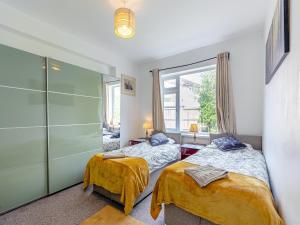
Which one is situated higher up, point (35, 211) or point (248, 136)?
point (248, 136)

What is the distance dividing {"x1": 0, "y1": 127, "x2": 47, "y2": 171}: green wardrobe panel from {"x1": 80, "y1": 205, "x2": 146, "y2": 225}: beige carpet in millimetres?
1246

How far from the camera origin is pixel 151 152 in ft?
9.57

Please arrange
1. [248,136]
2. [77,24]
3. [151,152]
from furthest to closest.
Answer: [248,136], [151,152], [77,24]

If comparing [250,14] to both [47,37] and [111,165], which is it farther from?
[47,37]

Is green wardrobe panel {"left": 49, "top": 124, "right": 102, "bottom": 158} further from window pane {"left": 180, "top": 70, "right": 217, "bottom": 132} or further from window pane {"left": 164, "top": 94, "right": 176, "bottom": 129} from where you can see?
window pane {"left": 180, "top": 70, "right": 217, "bottom": 132}

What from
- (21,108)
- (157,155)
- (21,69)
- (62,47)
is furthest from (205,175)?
(62,47)

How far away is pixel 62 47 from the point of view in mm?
2941

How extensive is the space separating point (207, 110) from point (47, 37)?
3.55 metres

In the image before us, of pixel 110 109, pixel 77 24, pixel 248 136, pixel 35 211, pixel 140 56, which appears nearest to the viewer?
pixel 35 211

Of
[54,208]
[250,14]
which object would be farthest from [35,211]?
[250,14]

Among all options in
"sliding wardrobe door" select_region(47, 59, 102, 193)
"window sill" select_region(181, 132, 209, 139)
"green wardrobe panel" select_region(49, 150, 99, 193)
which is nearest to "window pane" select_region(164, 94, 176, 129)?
"window sill" select_region(181, 132, 209, 139)

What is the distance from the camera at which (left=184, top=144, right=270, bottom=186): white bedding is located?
1.83m

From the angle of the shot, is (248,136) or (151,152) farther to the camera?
(248,136)

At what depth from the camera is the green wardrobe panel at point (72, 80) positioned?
8.80 ft
